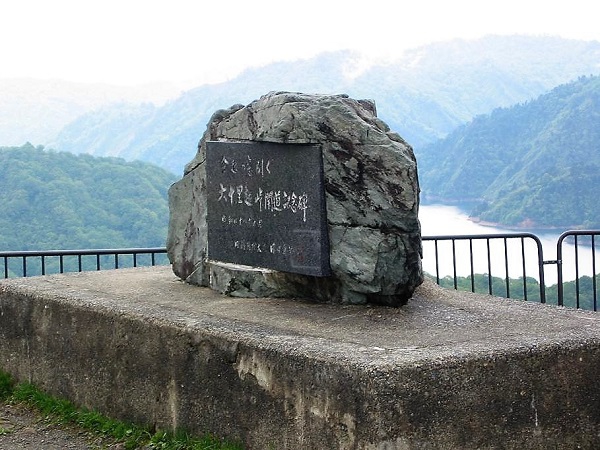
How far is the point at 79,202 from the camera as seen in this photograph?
2516 centimetres

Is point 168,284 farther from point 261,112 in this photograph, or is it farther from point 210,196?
point 261,112

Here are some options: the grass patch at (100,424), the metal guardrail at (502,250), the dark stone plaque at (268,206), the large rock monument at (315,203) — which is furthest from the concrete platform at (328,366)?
the metal guardrail at (502,250)

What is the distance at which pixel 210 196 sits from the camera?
6348 mm

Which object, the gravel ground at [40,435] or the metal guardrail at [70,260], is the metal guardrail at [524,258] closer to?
the metal guardrail at [70,260]

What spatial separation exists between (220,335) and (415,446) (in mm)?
1262

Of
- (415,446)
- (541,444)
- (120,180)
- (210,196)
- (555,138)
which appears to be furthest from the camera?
(120,180)

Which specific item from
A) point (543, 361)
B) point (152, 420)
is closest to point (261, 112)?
point (152, 420)

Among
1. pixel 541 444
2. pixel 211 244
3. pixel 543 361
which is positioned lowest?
pixel 541 444

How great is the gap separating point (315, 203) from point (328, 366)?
4.62 ft

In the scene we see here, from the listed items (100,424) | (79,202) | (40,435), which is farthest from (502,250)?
(79,202)

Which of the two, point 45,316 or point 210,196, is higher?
point 210,196

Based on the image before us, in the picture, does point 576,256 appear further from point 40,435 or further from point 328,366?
point 40,435

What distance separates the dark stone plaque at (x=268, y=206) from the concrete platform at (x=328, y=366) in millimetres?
297

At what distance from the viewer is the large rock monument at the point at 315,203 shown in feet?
17.5
